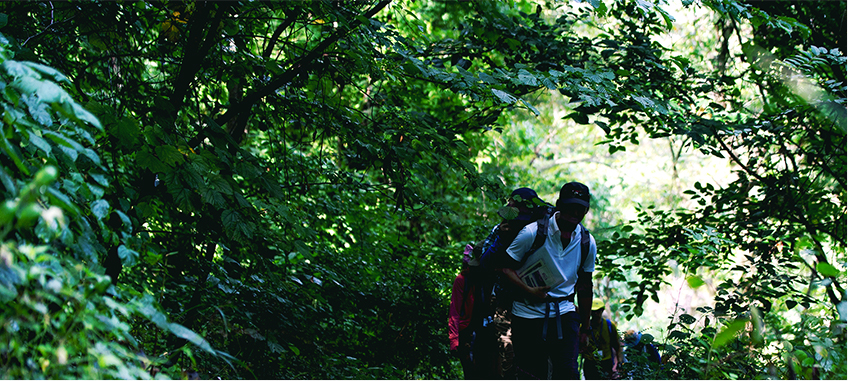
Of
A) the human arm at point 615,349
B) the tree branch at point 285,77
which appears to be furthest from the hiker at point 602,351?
the tree branch at point 285,77

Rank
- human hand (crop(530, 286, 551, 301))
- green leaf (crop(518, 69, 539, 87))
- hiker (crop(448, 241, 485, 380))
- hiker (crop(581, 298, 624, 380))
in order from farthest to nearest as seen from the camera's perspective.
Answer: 1. hiker (crop(581, 298, 624, 380))
2. hiker (crop(448, 241, 485, 380))
3. human hand (crop(530, 286, 551, 301))
4. green leaf (crop(518, 69, 539, 87))

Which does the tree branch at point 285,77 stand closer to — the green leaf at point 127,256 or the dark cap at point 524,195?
the dark cap at point 524,195

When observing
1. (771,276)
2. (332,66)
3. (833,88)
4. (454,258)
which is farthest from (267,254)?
(771,276)

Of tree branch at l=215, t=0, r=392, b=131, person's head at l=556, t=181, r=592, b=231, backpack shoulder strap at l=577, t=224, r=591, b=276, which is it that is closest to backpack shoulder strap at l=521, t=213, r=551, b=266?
person's head at l=556, t=181, r=592, b=231

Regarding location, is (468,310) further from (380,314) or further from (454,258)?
(454,258)

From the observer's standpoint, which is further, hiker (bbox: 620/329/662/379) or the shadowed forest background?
hiker (bbox: 620/329/662/379)

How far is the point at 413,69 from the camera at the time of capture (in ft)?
10.8

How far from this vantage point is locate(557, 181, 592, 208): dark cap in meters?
3.37

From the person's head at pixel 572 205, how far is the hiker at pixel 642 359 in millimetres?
1890

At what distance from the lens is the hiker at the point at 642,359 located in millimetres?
4641

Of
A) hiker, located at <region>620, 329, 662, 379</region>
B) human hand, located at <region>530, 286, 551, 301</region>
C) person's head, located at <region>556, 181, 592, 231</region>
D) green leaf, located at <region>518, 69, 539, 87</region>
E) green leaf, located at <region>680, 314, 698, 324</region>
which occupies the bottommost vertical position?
hiker, located at <region>620, 329, 662, 379</region>

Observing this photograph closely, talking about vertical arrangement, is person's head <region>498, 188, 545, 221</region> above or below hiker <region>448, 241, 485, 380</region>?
above

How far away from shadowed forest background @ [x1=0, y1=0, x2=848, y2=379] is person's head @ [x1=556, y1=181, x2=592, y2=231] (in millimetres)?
543

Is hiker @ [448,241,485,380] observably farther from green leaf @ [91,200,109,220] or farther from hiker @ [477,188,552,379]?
green leaf @ [91,200,109,220]
